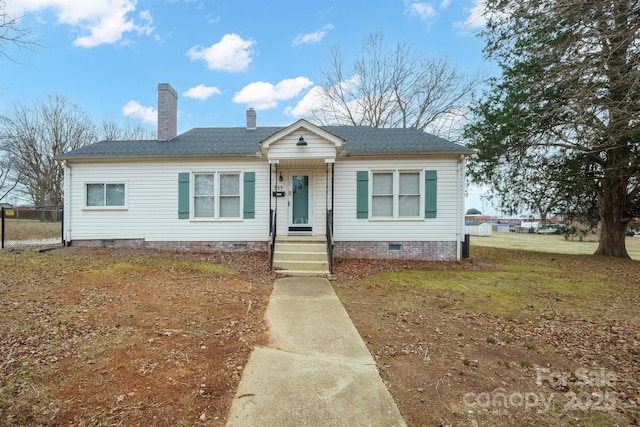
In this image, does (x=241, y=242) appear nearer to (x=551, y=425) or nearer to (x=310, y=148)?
(x=310, y=148)

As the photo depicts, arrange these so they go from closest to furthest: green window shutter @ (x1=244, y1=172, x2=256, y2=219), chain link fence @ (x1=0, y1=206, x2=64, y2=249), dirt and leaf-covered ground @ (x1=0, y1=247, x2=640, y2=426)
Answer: dirt and leaf-covered ground @ (x1=0, y1=247, x2=640, y2=426), green window shutter @ (x1=244, y1=172, x2=256, y2=219), chain link fence @ (x1=0, y1=206, x2=64, y2=249)

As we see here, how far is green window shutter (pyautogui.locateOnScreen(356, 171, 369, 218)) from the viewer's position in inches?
386

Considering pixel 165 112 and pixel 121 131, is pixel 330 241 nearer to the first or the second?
pixel 165 112

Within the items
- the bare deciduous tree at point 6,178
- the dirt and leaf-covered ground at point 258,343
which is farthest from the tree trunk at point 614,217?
the bare deciduous tree at point 6,178

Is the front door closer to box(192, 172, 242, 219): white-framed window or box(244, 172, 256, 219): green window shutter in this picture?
box(244, 172, 256, 219): green window shutter

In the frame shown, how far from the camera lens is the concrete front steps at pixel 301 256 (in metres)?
7.94

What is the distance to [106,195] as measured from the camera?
33.5ft

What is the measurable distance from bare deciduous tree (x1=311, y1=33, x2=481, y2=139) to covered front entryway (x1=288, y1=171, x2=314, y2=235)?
13.6 m

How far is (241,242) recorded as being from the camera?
10172mm

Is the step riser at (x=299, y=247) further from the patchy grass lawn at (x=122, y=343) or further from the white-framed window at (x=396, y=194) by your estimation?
the white-framed window at (x=396, y=194)

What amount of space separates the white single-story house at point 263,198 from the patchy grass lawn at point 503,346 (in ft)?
8.30

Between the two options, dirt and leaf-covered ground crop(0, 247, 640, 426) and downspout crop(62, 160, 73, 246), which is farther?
downspout crop(62, 160, 73, 246)

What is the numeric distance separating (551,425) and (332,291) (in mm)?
4175

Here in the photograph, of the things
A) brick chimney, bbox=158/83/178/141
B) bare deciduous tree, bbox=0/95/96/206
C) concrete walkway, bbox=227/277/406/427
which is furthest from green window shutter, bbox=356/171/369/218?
bare deciduous tree, bbox=0/95/96/206
